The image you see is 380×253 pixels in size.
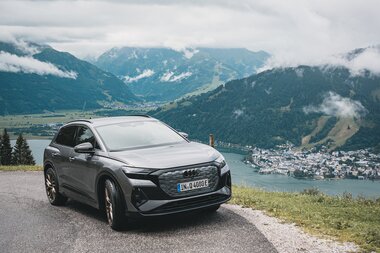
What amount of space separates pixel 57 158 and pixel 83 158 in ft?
5.45

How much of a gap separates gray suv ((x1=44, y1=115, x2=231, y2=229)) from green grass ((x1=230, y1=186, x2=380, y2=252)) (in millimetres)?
1639

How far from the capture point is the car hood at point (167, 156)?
8.48 meters

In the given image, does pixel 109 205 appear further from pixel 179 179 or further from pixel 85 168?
pixel 179 179

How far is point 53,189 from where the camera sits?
38.9 ft

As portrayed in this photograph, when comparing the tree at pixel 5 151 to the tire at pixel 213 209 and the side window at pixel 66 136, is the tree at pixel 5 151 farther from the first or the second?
the tire at pixel 213 209

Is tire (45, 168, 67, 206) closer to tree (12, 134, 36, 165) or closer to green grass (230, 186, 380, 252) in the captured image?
green grass (230, 186, 380, 252)

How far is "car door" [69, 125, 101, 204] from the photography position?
9.55 meters

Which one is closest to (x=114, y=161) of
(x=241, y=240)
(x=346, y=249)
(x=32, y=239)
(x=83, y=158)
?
(x=83, y=158)

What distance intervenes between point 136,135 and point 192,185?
2.09m

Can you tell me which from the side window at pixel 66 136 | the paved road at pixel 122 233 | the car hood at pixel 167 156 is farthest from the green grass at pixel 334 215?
the side window at pixel 66 136

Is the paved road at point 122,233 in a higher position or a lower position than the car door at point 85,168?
lower

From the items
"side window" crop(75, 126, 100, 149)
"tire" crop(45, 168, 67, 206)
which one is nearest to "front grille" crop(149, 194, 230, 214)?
"side window" crop(75, 126, 100, 149)

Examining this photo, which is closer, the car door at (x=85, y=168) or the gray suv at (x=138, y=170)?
the gray suv at (x=138, y=170)

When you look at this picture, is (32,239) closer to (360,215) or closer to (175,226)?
(175,226)
